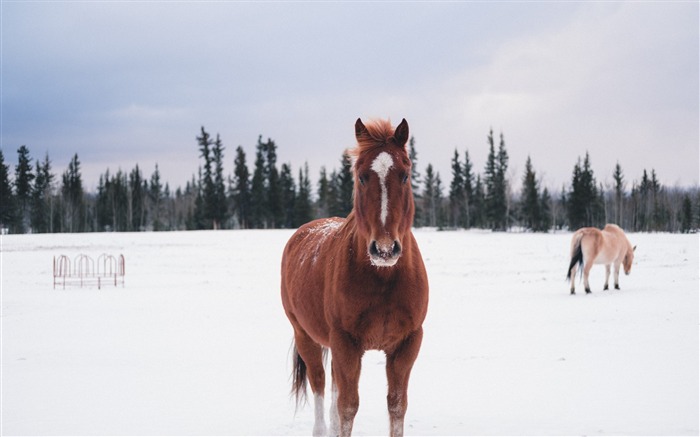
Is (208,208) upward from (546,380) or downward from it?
upward

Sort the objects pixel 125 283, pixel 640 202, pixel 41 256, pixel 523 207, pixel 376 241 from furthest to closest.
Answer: pixel 640 202 → pixel 523 207 → pixel 41 256 → pixel 125 283 → pixel 376 241

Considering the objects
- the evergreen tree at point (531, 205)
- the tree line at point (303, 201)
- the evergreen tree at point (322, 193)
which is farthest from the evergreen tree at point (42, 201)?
the evergreen tree at point (531, 205)

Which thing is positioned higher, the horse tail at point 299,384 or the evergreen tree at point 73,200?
the evergreen tree at point 73,200

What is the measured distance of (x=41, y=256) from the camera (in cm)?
A: 2739

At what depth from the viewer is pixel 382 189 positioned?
9.57ft

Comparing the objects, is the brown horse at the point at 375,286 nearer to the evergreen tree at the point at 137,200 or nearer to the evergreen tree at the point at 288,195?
the evergreen tree at the point at 288,195

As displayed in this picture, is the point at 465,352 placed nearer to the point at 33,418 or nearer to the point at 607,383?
the point at 607,383

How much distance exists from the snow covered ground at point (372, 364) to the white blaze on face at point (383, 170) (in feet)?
8.71

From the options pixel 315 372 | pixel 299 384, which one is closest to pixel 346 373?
pixel 315 372

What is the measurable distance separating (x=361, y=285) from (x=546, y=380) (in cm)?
383

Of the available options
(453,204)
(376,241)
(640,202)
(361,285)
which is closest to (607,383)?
(361,285)

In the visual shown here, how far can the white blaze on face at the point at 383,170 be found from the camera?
111 inches

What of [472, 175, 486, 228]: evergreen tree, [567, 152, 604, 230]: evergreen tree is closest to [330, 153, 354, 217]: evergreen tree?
[472, 175, 486, 228]: evergreen tree

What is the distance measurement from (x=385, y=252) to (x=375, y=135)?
0.98 meters
